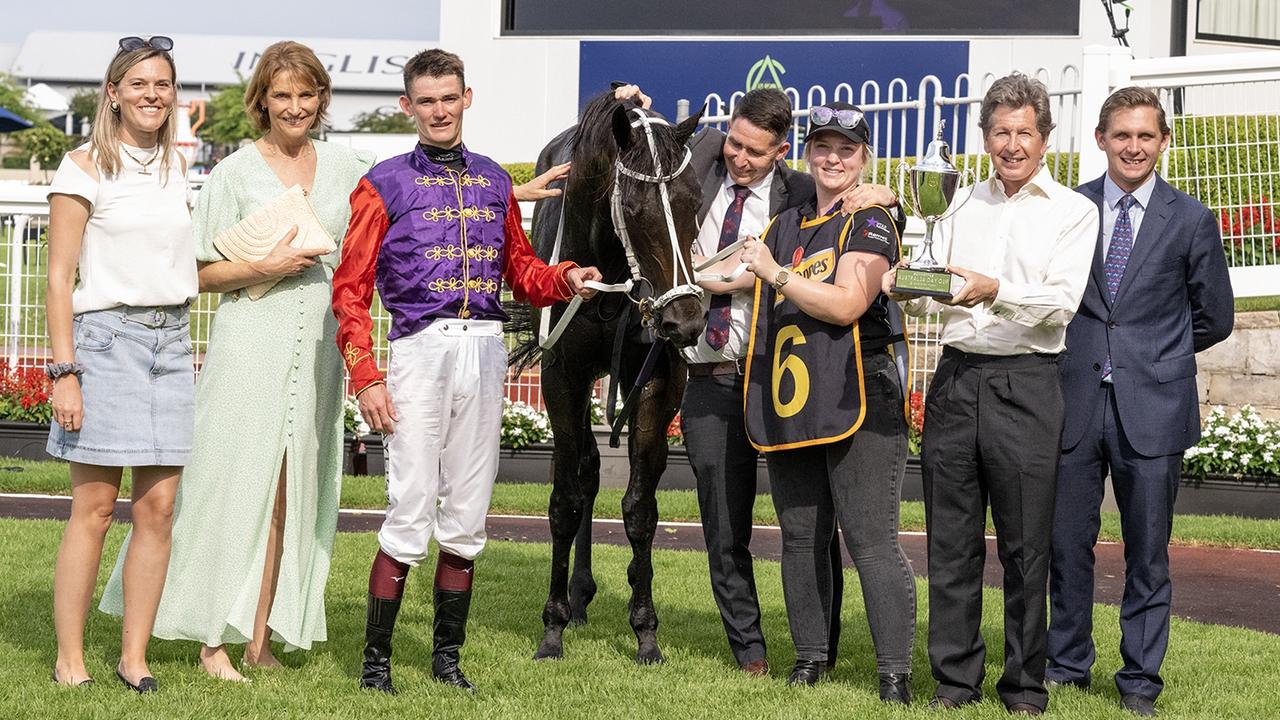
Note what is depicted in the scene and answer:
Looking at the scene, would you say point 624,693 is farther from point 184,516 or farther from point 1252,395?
point 1252,395

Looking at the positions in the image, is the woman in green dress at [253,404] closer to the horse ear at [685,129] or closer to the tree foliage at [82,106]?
the horse ear at [685,129]

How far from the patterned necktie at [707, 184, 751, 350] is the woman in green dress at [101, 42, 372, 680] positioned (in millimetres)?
1374

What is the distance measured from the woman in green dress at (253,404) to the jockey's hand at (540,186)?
656 mm

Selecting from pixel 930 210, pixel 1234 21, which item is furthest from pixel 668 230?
pixel 1234 21

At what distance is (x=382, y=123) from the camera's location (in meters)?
63.9

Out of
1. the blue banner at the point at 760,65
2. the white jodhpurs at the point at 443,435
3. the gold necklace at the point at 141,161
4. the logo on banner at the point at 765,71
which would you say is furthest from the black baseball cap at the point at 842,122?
the logo on banner at the point at 765,71

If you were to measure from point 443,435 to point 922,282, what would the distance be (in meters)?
1.66

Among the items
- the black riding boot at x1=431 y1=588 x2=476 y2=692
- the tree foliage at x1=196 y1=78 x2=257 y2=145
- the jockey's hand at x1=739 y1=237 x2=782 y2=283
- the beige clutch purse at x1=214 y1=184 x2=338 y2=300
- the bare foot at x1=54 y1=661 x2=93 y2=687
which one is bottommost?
the bare foot at x1=54 y1=661 x2=93 y2=687

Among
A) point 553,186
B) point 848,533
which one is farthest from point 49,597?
point 848,533

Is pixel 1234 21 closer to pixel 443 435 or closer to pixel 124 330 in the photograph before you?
pixel 443 435

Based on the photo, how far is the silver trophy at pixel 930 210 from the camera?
4.29m

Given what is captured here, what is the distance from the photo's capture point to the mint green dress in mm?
5168

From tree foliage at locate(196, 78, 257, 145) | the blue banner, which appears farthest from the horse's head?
tree foliage at locate(196, 78, 257, 145)

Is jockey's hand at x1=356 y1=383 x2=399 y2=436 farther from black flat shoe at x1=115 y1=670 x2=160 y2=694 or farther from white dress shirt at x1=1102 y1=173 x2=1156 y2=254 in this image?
white dress shirt at x1=1102 y1=173 x2=1156 y2=254
